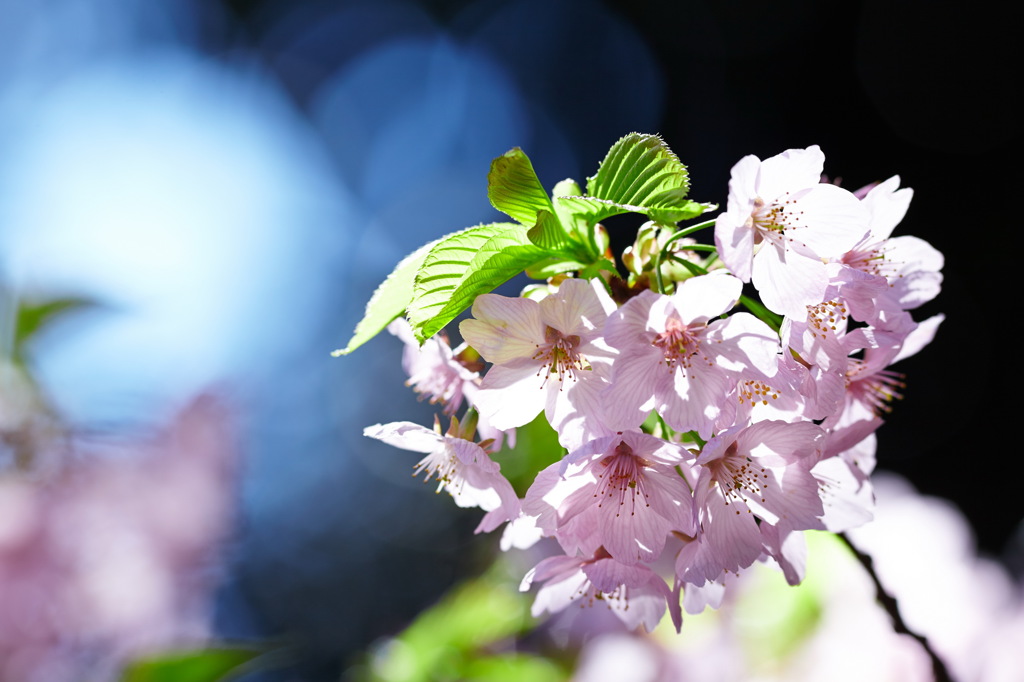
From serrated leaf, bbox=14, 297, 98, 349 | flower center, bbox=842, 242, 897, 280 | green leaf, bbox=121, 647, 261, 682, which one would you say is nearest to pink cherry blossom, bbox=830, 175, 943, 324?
flower center, bbox=842, 242, 897, 280

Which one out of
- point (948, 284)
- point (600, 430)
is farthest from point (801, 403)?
point (948, 284)

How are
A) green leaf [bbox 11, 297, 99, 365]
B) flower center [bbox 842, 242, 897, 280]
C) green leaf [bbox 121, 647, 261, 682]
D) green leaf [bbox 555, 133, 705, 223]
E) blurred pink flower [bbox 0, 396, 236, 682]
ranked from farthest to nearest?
blurred pink flower [bbox 0, 396, 236, 682] → green leaf [bbox 11, 297, 99, 365] → green leaf [bbox 121, 647, 261, 682] → flower center [bbox 842, 242, 897, 280] → green leaf [bbox 555, 133, 705, 223]

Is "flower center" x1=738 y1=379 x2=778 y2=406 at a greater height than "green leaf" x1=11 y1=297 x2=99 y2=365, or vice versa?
"green leaf" x1=11 y1=297 x2=99 y2=365

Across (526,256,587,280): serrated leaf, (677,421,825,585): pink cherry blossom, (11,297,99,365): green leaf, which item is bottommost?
(677,421,825,585): pink cherry blossom

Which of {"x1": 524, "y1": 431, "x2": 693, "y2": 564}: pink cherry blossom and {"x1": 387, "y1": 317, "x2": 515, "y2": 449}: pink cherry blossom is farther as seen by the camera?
{"x1": 387, "y1": 317, "x2": 515, "y2": 449}: pink cherry blossom

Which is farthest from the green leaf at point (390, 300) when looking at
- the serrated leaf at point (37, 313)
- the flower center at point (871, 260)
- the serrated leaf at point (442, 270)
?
the serrated leaf at point (37, 313)

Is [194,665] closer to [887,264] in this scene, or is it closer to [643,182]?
[643,182]

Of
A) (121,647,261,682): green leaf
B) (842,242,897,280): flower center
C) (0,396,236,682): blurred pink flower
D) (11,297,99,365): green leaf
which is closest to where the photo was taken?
(842,242,897,280): flower center

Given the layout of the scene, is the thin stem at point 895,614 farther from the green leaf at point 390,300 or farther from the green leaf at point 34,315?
the green leaf at point 34,315

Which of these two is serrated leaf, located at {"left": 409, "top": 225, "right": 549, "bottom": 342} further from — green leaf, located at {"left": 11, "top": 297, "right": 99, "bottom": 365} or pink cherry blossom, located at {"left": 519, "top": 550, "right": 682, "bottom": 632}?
green leaf, located at {"left": 11, "top": 297, "right": 99, "bottom": 365}
